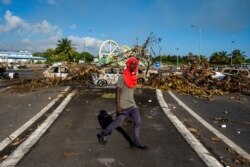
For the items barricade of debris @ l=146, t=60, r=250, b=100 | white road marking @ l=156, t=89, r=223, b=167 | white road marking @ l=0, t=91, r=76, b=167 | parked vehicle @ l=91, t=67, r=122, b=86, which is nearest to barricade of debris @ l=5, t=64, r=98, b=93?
parked vehicle @ l=91, t=67, r=122, b=86

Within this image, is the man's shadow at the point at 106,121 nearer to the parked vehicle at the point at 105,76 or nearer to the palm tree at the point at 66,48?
the parked vehicle at the point at 105,76

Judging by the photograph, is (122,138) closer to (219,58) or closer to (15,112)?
(15,112)

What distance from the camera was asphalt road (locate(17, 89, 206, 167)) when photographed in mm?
6746

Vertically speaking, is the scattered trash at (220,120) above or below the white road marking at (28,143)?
below

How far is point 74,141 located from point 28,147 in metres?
1.01

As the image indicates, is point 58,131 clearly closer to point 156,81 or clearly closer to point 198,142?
point 198,142

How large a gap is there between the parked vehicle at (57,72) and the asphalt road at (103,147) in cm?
1569

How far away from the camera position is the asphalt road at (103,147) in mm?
6746

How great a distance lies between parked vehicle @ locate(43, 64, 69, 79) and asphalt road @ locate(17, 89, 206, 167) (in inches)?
618

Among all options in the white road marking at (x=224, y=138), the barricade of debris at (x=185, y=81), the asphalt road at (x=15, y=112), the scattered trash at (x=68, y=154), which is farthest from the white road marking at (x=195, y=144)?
the barricade of debris at (x=185, y=81)

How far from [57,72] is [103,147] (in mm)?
21539

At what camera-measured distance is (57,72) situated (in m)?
28.7

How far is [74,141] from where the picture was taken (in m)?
8.27

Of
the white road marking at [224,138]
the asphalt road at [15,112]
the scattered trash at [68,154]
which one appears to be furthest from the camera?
the asphalt road at [15,112]
